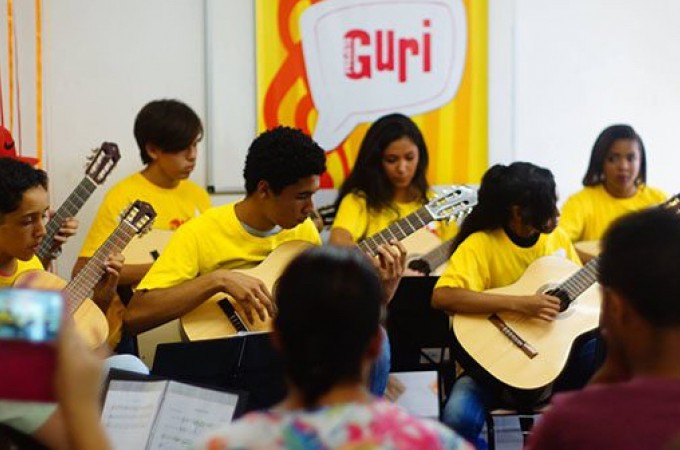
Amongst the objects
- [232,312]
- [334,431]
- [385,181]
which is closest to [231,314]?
[232,312]

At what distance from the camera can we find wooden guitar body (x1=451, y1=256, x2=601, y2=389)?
10.4ft

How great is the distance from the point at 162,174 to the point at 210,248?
881 mm

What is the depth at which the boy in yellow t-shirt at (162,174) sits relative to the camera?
390cm

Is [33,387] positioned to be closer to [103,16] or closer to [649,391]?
[649,391]

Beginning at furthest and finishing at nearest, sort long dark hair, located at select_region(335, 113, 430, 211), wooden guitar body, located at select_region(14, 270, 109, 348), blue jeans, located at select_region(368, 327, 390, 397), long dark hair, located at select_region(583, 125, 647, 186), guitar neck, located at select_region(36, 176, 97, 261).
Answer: long dark hair, located at select_region(583, 125, 647, 186), long dark hair, located at select_region(335, 113, 430, 211), guitar neck, located at select_region(36, 176, 97, 261), blue jeans, located at select_region(368, 327, 390, 397), wooden guitar body, located at select_region(14, 270, 109, 348)

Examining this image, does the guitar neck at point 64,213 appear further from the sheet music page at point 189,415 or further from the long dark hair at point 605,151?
the long dark hair at point 605,151

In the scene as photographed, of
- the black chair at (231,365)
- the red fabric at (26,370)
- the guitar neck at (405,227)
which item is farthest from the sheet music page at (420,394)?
the red fabric at (26,370)

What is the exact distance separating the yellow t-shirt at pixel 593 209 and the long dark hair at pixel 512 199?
2.99 ft

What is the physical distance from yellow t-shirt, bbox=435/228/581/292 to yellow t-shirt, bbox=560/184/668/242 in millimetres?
882

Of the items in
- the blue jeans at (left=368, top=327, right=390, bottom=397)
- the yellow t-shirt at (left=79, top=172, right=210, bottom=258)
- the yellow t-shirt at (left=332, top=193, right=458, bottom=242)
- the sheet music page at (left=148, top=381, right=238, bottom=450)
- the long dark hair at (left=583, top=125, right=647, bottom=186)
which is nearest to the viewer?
the sheet music page at (left=148, top=381, right=238, bottom=450)

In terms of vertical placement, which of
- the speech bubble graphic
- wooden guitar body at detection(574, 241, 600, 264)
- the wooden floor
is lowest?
the wooden floor

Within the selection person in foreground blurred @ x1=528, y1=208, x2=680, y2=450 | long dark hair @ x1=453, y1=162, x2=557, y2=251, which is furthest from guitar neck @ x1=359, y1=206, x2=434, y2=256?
person in foreground blurred @ x1=528, y1=208, x2=680, y2=450

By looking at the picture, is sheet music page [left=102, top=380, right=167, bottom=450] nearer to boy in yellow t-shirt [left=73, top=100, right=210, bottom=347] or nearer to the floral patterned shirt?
the floral patterned shirt

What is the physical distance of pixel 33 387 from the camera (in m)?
1.30
